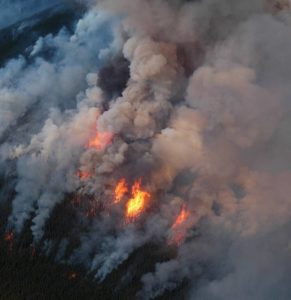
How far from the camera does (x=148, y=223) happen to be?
11494 centimetres

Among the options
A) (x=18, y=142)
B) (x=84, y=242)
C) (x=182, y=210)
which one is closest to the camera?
(x=182, y=210)

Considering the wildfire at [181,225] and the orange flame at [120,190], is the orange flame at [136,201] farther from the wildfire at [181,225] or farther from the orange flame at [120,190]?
the wildfire at [181,225]

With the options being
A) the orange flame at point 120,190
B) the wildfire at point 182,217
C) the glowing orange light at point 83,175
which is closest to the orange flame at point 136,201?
the orange flame at point 120,190

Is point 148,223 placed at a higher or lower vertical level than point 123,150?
lower

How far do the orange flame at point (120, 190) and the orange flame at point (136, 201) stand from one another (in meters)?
1.59

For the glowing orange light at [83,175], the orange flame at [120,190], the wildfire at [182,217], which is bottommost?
the wildfire at [182,217]

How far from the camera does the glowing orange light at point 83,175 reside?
116025 mm

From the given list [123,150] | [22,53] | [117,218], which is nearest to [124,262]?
[117,218]

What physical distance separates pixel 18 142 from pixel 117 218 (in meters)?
35.5

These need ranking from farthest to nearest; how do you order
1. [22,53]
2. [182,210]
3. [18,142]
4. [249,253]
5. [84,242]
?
1. [22,53]
2. [18,142]
3. [84,242]
4. [182,210]
5. [249,253]

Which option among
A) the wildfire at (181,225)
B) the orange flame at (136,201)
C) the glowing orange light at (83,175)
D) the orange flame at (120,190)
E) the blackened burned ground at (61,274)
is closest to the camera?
the blackened burned ground at (61,274)

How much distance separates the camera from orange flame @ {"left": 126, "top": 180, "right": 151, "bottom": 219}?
112938mm

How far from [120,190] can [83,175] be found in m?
8.02

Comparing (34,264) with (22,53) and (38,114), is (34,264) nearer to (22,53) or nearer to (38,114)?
(38,114)
